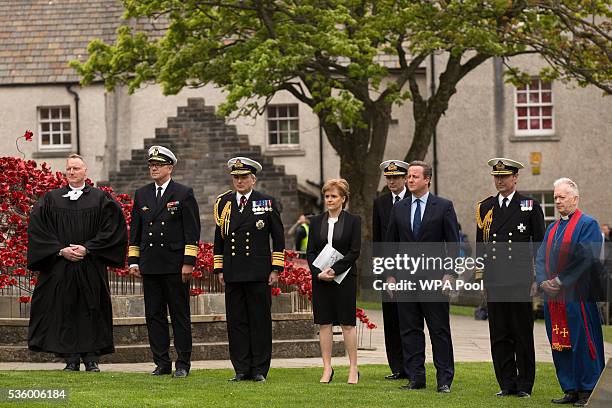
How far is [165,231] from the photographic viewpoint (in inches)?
549

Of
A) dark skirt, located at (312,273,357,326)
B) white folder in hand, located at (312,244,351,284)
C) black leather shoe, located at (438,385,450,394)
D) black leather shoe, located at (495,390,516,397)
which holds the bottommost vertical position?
black leather shoe, located at (495,390,516,397)

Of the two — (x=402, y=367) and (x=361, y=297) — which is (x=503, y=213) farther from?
(x=361, y=297)

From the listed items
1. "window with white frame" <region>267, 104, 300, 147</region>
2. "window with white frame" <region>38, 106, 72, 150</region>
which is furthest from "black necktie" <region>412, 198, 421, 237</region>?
"window with white frame" <region>38, 106, 72, 150</region>

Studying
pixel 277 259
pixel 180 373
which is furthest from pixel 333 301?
pixel 180 373

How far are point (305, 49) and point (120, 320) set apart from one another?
1260cm

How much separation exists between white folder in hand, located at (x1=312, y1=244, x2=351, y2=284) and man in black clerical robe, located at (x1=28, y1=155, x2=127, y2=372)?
216cm

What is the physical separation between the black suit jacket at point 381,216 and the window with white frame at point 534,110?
27.0 m

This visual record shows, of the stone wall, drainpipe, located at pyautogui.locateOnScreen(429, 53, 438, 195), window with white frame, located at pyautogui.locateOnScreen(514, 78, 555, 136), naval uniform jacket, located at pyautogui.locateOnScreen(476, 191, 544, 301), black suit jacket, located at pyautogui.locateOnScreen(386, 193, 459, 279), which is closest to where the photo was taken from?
naval uniform jacket, located at pyautogui.locateOnScreen(476, 191, 544, 301)

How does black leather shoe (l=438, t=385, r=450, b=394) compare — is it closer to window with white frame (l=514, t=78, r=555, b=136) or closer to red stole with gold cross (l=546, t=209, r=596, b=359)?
red stole with gold cross (l=546, t=209, r=596, b=359)

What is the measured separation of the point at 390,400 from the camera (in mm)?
12109

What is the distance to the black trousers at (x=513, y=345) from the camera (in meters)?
12.8

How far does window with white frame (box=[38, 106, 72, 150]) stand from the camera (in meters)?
42.7

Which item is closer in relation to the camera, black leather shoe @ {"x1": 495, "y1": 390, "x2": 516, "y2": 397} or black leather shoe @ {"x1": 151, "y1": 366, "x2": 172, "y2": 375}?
black leather shoe @ {"x1": 495, "y1": 390, "x2": 516, "y2": 397}

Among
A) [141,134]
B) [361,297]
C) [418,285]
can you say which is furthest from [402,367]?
[141,134]
